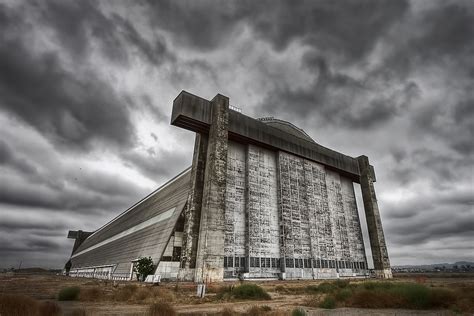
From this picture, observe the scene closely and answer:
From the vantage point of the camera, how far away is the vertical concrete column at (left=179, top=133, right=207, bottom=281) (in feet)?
91.3

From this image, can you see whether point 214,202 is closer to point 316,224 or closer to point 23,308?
point 316,224

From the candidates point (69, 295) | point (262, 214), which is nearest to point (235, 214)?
point (262, 214)

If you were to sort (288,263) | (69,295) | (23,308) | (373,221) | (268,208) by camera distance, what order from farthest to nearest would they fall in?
(373,221), (268,208), (288,263), (69,295), (23,308)

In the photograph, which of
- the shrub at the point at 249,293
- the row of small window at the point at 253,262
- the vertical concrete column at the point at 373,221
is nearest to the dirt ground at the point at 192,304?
the shrub at the point at 249,293

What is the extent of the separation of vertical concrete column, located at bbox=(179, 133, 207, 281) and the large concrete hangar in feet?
0.36

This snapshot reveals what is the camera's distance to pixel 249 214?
33.5 metres

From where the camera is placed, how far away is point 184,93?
106ft

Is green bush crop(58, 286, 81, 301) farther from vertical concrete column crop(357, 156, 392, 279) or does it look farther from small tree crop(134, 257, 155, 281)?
vertical concrete column crop(357, 156, 392, 279)

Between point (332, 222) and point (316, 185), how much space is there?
22.8 feet

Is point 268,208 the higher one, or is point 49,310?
point 268,208

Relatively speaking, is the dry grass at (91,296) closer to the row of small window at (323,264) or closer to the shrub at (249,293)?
the shrub at (249,293)

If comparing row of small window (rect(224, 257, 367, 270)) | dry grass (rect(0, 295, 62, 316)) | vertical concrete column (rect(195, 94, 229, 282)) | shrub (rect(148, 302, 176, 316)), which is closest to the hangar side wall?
row of small window (rect(224, 257, 367, 270))

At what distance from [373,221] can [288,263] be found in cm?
2546

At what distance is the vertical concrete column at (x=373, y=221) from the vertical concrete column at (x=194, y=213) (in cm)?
3614
